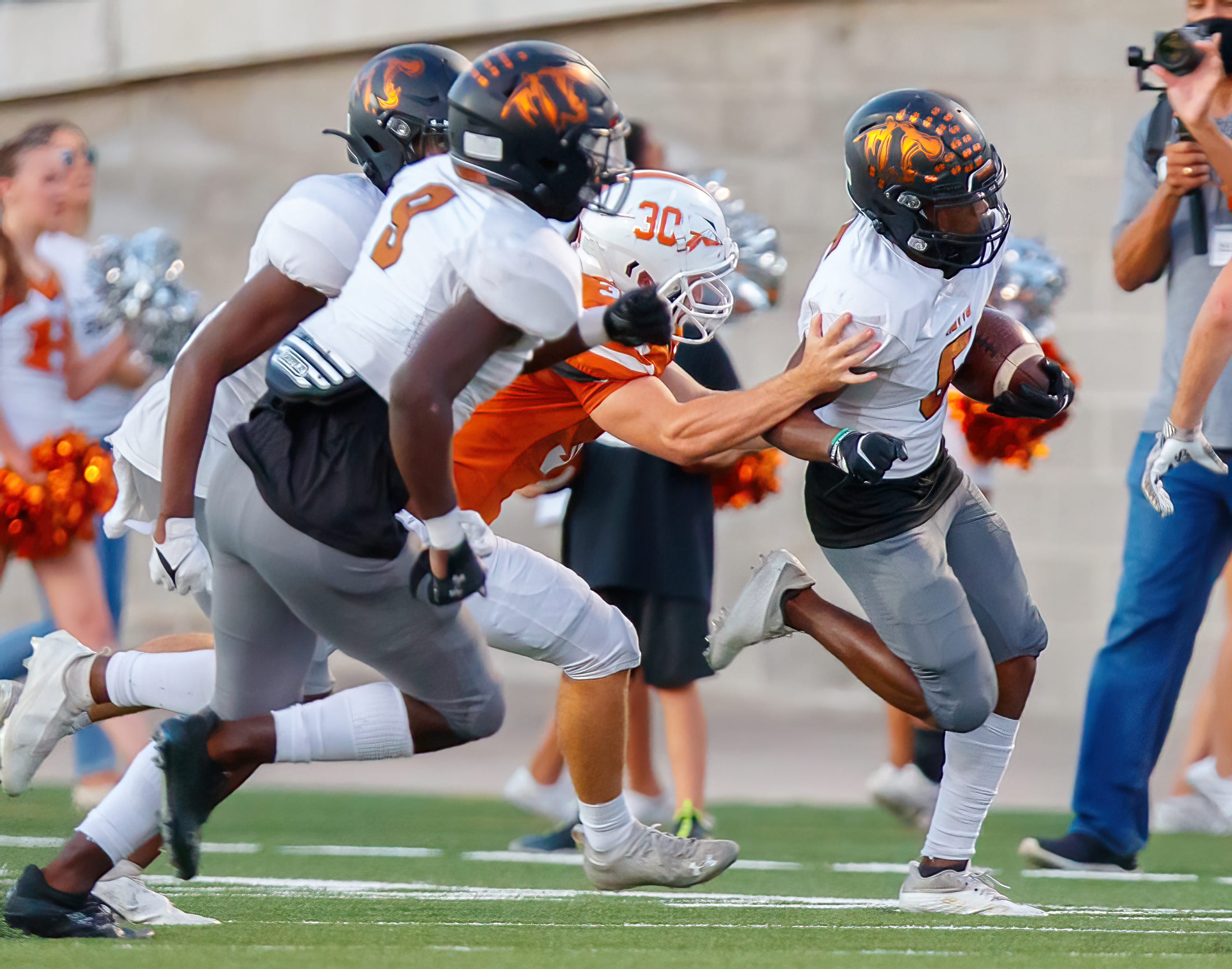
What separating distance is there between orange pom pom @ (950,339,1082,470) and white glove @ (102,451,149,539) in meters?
2.79

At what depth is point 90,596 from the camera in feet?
19.0

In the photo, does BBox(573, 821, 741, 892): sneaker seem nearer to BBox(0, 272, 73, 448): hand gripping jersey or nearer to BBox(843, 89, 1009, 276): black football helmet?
BBox(843, 89, 1009, 276): black football helmet

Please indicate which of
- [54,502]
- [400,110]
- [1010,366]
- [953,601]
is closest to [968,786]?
[953,601]

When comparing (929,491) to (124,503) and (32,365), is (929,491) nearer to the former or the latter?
(124,503)

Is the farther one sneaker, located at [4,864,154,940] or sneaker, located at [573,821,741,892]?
sneaker, located at [573,821,741,892]

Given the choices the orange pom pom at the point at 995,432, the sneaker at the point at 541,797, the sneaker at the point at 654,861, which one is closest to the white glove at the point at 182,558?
the sneaker at the point at 654,861

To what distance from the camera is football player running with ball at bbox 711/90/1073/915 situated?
12.6 ft

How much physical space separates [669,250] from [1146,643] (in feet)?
6.12

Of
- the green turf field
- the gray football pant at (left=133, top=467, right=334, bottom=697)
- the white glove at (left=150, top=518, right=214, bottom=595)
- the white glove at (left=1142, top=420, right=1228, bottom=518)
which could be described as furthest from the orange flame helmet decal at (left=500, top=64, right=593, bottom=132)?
the white glove at (left=1142, top=420, right=1228, bottom=518)

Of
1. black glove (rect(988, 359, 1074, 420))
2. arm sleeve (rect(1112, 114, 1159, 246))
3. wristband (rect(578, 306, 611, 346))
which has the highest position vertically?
arm sleeve (rect(1112, 114, 1159, 246))

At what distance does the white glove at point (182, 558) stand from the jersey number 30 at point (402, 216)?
0.74 metres

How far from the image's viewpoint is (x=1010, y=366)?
13.7 ft

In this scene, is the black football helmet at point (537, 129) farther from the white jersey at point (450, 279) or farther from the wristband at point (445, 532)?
the wristband at point (445, 532)

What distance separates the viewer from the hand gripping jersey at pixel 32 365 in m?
5.89
